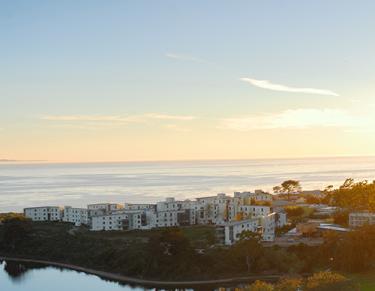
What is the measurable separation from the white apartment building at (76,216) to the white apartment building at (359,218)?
21641 millimetres

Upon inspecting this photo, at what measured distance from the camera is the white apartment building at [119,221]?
1542 inches

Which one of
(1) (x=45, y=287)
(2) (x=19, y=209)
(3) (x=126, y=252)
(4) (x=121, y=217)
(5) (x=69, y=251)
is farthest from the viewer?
(2) (x=19, y=209)

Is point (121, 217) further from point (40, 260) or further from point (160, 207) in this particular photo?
point (40, 260)

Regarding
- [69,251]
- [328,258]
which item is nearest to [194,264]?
[328,258]

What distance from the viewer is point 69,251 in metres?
32.5

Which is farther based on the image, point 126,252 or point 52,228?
point 52,228

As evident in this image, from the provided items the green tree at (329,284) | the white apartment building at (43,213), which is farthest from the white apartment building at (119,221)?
the green tree at (329,284)

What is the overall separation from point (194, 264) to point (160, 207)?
15.7 meters

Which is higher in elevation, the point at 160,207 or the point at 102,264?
the point at 160,207

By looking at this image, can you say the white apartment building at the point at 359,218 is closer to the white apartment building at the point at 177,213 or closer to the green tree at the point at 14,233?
the white apartment building at the point at 177,213

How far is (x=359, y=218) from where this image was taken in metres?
32.7

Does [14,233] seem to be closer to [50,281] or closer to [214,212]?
[50,281]

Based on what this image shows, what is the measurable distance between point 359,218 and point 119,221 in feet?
60.3

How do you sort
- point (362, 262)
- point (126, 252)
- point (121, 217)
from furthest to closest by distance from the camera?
point (121, 217) < point (126, 252) < point (362, 262)
